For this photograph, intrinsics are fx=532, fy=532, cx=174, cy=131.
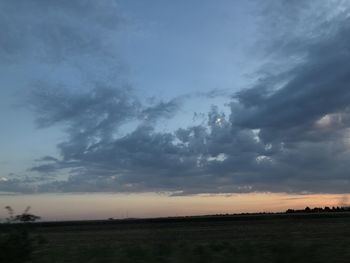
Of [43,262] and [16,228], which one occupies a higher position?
[16,228]

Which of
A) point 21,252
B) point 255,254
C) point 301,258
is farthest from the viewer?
point 21,252

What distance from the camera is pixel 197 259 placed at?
13.8 m

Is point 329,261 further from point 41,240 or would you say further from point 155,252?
point 41,240

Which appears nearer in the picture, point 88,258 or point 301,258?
point 301,258

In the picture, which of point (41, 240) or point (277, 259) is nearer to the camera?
point (277, 259)

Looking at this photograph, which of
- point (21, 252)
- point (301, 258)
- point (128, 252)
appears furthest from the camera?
point (128, 252)

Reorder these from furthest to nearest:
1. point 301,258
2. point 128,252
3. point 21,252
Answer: point 128,252 → point 21,252 → point 301,258

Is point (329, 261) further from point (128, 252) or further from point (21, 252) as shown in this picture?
→ point (21, 252)

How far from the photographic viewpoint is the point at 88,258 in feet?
51.5

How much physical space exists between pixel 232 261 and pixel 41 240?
619cm

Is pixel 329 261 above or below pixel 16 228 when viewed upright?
below

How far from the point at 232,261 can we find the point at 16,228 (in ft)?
22.0

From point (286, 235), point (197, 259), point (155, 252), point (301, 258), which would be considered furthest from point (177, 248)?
point (301, 258)

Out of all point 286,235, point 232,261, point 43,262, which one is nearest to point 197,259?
point 232,261
